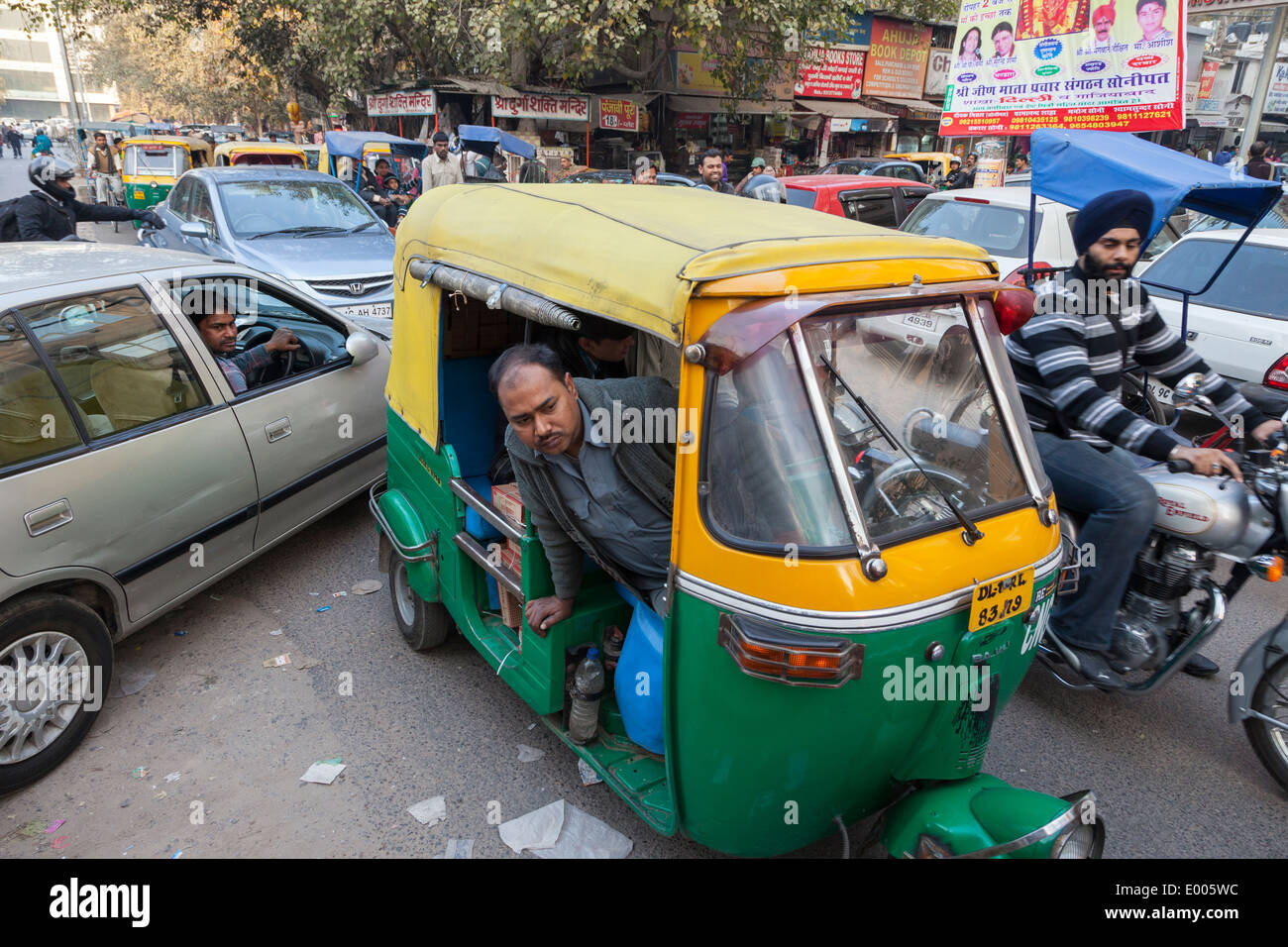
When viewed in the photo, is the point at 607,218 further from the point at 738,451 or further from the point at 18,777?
the point at 18,777

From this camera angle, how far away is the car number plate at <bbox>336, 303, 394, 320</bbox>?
745 cm

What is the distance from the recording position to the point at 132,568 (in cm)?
342

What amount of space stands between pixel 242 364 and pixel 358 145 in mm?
13037

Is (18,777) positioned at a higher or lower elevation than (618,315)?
lower

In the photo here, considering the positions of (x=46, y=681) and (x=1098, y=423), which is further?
(x=1098, y=423)

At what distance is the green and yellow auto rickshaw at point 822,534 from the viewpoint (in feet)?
6.70

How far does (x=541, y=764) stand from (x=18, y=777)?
1.89 meters

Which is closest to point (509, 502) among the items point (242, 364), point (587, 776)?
point (587, 776)

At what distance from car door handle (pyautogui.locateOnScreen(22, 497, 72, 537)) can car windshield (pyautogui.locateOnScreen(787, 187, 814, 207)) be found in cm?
830

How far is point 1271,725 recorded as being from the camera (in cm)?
305

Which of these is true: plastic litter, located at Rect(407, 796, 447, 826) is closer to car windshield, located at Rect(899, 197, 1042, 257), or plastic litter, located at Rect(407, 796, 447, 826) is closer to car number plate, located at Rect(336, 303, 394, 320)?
car number plate, located at Rect(336, 303, 394, 320)

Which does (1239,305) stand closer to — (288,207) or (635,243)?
(635,243)
